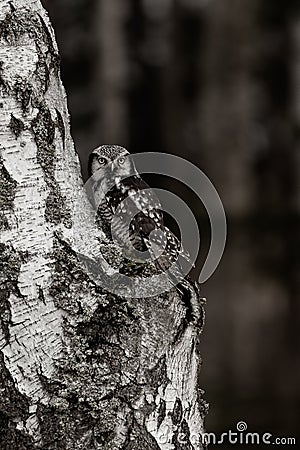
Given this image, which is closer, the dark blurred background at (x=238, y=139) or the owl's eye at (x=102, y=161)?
the owl's eye at (x=102, y=161)

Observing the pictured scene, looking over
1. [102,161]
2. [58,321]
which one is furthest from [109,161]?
[58,321]

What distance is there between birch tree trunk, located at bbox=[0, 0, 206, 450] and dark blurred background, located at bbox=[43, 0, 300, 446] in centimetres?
656

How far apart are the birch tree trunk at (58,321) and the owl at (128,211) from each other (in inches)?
7.1

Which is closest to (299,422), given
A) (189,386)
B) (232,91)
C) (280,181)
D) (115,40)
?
(280,181)

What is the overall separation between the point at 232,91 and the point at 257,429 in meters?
3.40

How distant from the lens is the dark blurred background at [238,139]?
949 centimetres

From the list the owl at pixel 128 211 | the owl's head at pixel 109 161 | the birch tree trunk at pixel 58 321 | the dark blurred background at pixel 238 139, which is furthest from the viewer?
the dark blurred background at pixel 238 139

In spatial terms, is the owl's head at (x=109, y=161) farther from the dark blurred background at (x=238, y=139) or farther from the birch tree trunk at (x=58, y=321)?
the dark blurred background at (x=238, y=139)

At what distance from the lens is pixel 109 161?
341cm

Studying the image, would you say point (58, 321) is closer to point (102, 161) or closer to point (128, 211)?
point (128, 211)

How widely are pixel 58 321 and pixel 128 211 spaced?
0.87 meters

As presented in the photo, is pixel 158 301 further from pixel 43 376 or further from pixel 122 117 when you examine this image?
pixel 122 117

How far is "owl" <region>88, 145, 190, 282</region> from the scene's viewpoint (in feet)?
9.39

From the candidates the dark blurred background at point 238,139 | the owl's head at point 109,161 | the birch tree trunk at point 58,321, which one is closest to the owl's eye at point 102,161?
the owl's head at point 109,161
